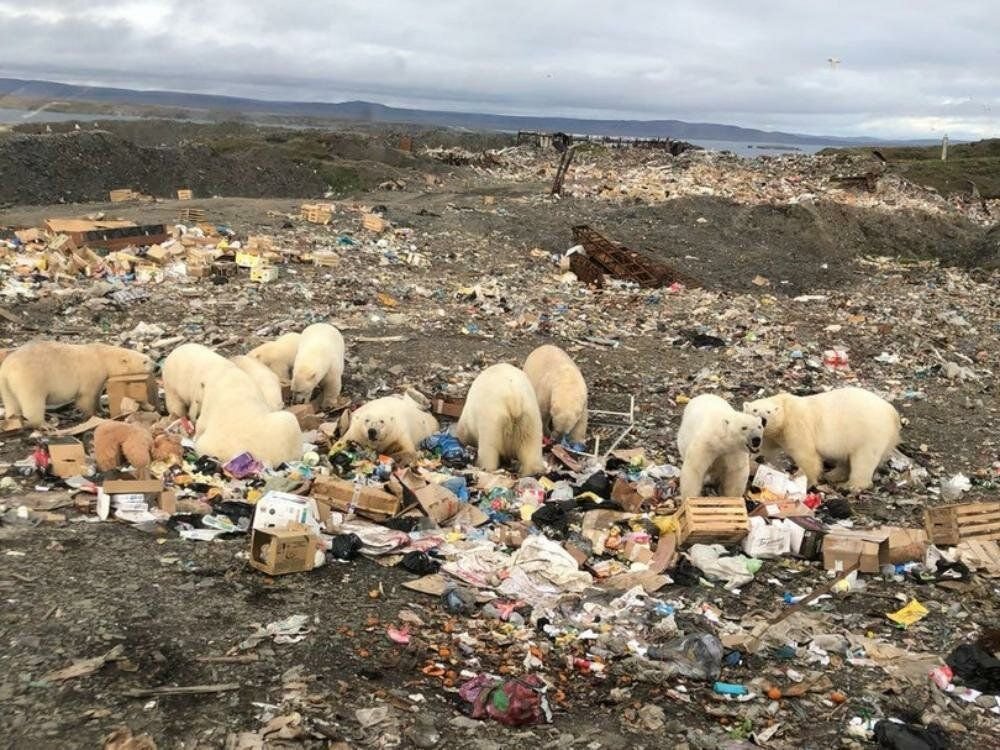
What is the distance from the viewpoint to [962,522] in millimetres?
6758

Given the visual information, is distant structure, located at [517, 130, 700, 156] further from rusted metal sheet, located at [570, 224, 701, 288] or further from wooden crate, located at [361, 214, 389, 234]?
rusted metal sheet, located at [570, 224, 701, 288]

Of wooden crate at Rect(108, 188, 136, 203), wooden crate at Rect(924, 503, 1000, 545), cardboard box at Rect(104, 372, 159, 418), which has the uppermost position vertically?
wooden crate at Rect(108, 188, 136, 203)

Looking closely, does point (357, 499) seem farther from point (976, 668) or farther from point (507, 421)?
point (976, 668)

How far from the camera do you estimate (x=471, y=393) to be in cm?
836

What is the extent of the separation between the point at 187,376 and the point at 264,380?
0.76 metres

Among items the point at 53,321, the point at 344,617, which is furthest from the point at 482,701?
the point at 53,321

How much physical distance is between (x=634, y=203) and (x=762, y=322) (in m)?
11.1

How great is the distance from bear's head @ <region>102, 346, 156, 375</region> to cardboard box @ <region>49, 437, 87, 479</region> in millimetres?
1908

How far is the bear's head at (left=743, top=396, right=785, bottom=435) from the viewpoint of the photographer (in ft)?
26.7

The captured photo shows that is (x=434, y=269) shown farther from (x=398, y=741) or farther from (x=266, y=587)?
(x=398, y=741)

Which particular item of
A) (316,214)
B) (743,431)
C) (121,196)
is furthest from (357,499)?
(121,196)

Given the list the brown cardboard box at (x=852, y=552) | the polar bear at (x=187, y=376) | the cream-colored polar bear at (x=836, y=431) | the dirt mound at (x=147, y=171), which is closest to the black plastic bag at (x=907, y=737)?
the brown cardboard box at (x=852, y=552)

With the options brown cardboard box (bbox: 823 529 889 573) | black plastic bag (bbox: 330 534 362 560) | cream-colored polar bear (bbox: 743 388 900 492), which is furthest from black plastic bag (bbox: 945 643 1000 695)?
black plastic bag (bbox: 330 534 362 560)

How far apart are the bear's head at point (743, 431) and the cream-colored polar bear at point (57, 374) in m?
5.70
